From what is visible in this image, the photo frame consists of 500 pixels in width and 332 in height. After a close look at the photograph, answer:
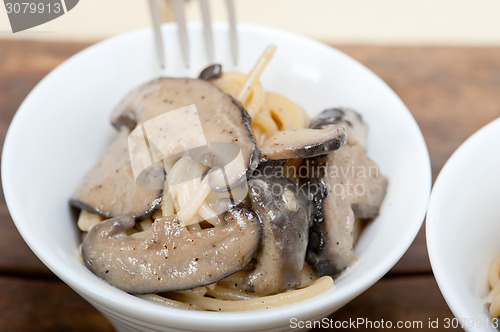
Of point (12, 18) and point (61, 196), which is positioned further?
point (12, 18)

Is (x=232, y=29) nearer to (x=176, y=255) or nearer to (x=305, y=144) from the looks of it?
(x=305, y=144)

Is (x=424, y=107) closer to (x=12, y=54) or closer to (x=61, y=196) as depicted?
(x=61, y=196)

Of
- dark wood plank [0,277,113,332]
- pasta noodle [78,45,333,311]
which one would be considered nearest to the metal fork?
pasta noodle [78,45,333,311]

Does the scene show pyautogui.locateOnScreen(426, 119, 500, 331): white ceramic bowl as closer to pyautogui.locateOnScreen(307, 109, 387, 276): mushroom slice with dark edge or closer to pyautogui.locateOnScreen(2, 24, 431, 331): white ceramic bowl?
pyautogui.locateOnScreen(2, 24, 431, 331): white ceramic bowl

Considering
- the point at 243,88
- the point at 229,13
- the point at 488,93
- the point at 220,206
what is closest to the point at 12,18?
the point at 229,13

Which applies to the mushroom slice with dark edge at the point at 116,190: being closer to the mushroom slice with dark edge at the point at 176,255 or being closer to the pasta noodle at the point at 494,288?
the mushroom slice with dark edge at the point at 176,255
